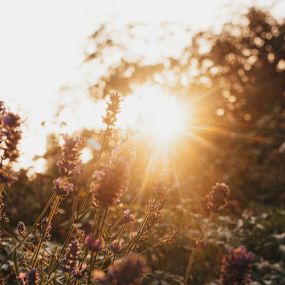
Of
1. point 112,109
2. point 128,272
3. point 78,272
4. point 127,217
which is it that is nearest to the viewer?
point 128,272

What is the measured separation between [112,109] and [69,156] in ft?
1.59

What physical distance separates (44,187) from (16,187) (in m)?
0.51

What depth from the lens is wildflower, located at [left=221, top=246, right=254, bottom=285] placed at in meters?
1.51


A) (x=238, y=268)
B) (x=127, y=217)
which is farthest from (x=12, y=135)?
(x=127, y=217)

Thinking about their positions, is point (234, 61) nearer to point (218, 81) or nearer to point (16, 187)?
point (218, 81)

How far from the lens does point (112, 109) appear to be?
7.23 feet

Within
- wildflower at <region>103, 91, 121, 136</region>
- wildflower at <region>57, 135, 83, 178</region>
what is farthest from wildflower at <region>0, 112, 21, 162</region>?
wildflower at <region>103, 91, 121, 136</region>

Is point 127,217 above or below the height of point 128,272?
above

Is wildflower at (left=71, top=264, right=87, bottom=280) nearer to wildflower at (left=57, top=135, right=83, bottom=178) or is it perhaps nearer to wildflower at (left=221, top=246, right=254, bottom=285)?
wildflower at (left=57, top=135, right=83, bottom=178)

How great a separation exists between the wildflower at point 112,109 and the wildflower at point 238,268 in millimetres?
917

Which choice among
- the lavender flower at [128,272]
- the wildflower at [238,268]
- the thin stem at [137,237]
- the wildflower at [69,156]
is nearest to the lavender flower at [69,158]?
the wildflower at [69,156]

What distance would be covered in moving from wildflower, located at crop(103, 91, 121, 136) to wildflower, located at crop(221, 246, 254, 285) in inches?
36.1

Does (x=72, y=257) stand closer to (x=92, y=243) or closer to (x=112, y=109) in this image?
(x=92, y=243)

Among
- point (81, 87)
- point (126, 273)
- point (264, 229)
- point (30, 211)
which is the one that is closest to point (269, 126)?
point (81, 87)
